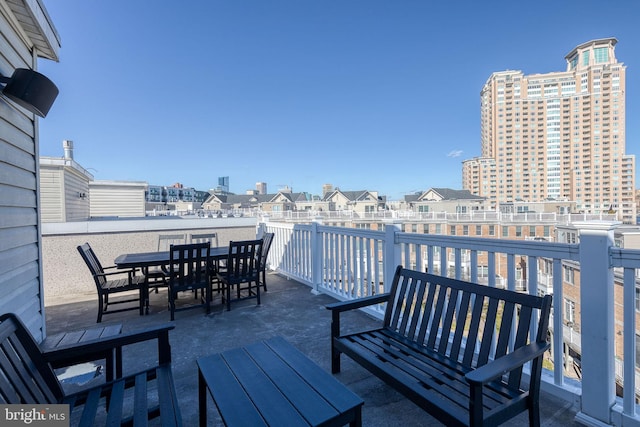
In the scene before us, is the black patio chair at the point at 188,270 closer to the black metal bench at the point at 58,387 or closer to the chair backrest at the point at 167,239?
the black metal bench at the point at 58,387

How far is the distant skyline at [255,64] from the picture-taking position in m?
7.00

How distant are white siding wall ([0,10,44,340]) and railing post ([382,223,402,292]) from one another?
336 cm

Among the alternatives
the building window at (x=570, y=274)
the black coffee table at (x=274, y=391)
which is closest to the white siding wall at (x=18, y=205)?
the black coffee table at (x=274, y=391)

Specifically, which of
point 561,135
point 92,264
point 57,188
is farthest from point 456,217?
point 561,135

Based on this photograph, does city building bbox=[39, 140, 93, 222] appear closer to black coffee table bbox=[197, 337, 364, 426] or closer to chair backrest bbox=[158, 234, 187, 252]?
chair backrest bbox=[158, 234, 187, 252]

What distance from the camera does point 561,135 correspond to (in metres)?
58.3

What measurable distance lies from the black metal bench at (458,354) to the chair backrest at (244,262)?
82.1 inches

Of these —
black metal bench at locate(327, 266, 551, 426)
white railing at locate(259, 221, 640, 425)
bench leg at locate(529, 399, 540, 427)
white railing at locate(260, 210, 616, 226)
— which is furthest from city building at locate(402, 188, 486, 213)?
bench leg at locate(529, 399, 540, 427)

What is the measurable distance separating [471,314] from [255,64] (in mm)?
14622

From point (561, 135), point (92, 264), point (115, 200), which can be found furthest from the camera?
point (561, 135)

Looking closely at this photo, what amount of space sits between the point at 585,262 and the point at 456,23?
14.5 m

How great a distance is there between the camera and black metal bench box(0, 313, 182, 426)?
3.83ft

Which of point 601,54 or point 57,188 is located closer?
point 57,188

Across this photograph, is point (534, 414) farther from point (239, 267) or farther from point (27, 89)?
point (27, 89)
